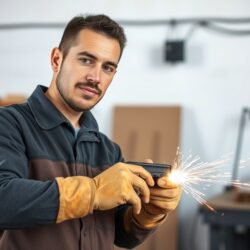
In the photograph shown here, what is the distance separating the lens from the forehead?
118 centimetres

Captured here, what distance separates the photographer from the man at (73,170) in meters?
0.99

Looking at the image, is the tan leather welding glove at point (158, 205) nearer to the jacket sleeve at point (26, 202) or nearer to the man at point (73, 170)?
the man at point (73, 170)

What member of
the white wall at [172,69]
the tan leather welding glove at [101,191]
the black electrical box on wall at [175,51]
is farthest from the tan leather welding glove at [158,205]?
the black electrical box on wall at [175,51]

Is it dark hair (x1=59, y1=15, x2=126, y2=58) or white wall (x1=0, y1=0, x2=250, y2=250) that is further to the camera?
white wall (x1=0, y1=0, x2=250, y2=250)

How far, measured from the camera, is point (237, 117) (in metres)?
3.05

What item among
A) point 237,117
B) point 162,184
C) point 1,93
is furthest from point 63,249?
point 1,93

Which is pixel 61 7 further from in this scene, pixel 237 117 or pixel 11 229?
pixel 11 229

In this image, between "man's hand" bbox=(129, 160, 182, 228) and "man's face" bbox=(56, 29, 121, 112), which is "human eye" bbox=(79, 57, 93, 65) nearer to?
"man's face" bbox=(56, 29, 121, 112)

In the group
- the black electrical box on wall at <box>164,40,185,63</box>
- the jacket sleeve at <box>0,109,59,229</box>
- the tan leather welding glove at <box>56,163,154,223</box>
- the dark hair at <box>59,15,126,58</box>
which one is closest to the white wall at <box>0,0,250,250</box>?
the black electrical box on wall at <box>164,40,185,63</box>

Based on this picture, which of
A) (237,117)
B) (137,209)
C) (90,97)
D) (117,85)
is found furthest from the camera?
(117,85)

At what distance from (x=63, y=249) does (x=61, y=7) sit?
98.1 inches

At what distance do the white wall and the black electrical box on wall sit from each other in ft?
0.21

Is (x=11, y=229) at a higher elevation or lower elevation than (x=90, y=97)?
lower

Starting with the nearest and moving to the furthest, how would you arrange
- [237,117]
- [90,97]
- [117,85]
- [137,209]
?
1. [137,209]
2. [90,97]
3. [237,117]
4. [117,85]
